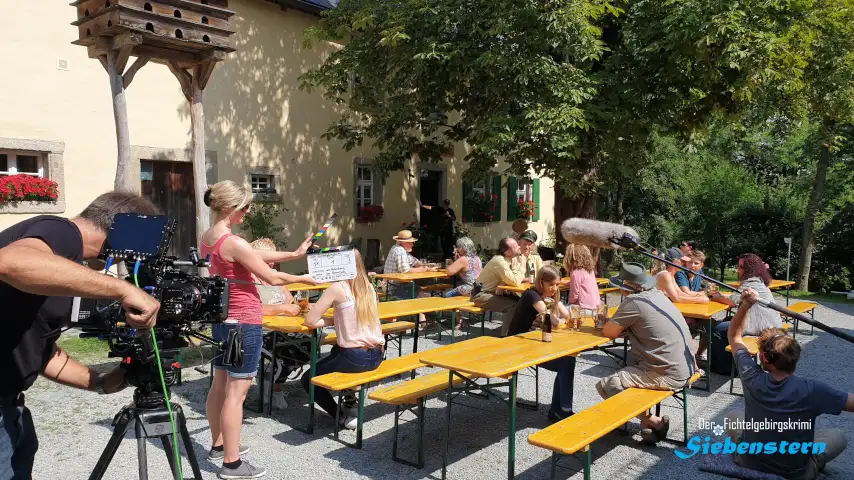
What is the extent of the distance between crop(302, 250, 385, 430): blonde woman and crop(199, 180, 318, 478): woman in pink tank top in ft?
2.43

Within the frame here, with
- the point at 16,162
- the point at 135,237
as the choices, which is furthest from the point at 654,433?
the point at 16,162

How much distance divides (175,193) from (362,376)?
7.46 meters

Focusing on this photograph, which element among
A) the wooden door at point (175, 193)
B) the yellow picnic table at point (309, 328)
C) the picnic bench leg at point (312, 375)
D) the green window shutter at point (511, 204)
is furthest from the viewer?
the green window shutter at point (511, 204)

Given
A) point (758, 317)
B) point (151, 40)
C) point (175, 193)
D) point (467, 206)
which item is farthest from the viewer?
point (467, 206)

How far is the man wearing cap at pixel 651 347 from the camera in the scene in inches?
181

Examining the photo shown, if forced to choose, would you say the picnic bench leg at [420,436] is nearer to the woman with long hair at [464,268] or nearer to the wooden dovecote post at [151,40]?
the woman with long hair at [464,268]

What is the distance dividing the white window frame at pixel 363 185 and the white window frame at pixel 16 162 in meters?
6.20

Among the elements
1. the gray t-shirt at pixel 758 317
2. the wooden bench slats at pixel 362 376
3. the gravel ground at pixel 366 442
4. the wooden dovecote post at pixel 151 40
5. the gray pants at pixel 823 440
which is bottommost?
the gravel ground at pixel 366 442

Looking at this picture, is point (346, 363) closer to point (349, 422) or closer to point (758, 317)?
point (349, 422)

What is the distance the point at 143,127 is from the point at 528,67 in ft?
19.6

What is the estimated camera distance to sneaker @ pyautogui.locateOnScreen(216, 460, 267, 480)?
387 centimetres

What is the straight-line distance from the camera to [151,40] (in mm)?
7164

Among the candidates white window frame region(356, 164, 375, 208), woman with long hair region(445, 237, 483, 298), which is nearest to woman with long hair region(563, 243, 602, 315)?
woman with long hair region(445, 237, 483, 298)

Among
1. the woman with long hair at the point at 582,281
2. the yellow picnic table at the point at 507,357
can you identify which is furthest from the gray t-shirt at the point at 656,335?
the woman with long hair at the point at 582,281
